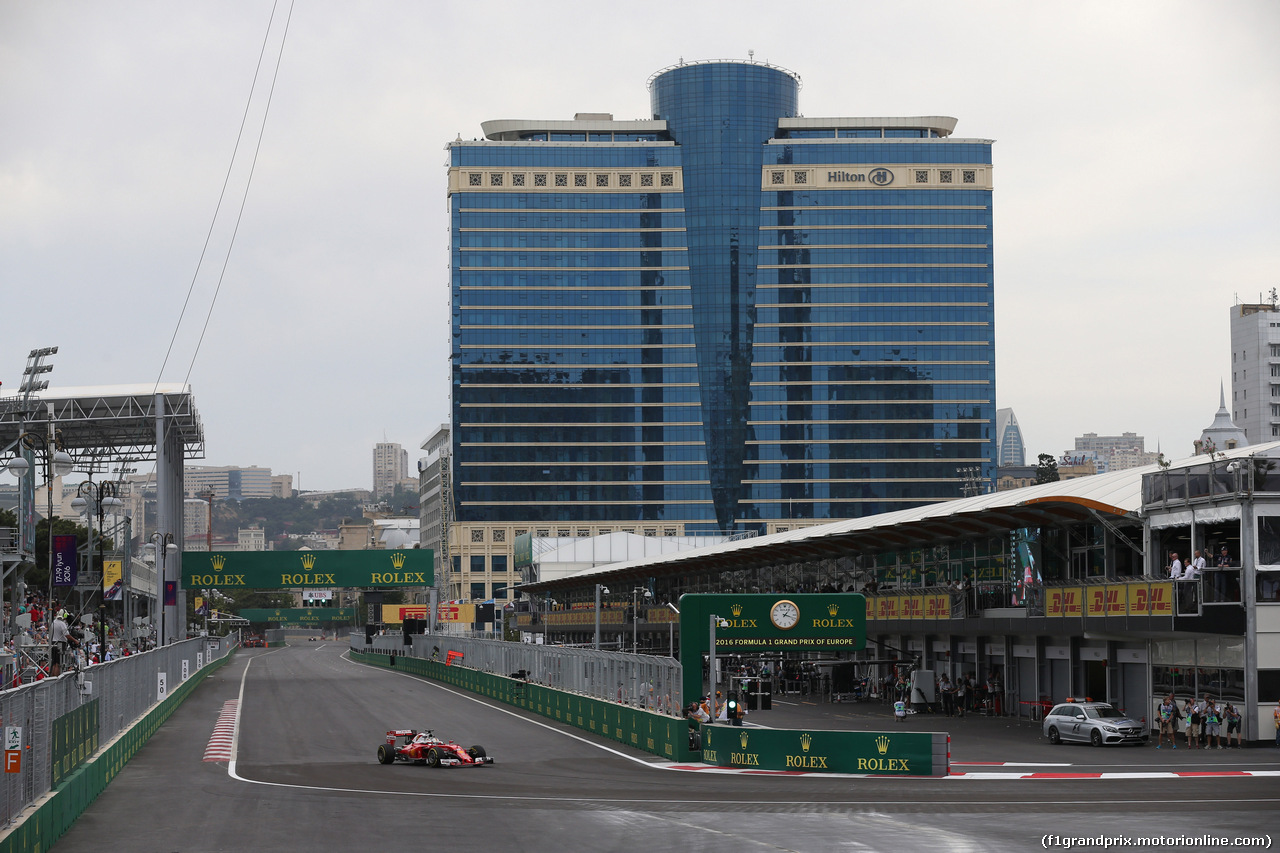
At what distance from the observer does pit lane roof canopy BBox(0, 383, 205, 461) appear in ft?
217

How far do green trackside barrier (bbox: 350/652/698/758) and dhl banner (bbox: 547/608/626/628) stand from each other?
31841 millimetres

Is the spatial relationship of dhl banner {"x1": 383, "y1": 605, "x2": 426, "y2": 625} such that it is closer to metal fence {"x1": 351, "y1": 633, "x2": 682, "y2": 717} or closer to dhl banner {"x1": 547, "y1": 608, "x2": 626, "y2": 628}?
dhl banner {"x1": 547, "y1": 608, "x2": 626, "y2": 628}

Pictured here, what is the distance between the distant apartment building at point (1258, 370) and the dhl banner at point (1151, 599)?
160 meters

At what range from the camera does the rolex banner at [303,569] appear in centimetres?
8362

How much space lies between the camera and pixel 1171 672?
40.8 m

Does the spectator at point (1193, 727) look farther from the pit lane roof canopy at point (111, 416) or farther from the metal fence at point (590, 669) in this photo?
the pit lane roof canopy at point (111, 416)

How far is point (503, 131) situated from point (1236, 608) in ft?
499

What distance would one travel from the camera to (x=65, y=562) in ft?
155

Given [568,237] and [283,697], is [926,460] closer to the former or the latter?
[568,237]

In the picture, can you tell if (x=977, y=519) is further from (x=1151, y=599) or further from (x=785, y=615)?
(x=785, y=615)

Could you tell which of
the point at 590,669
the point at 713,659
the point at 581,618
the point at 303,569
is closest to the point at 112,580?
the point at 590,669

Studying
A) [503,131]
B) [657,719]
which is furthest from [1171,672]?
[503,131]

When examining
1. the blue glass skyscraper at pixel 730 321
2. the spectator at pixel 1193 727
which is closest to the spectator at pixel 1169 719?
the spectator at pixel 1193 727

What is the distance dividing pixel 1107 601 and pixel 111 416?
160ft
